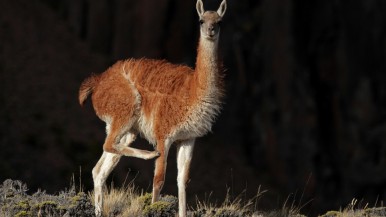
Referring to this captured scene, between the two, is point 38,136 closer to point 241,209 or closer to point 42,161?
point 42,161

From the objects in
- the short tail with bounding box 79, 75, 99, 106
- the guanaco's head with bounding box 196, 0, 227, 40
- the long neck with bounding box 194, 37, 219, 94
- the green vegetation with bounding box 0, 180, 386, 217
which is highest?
the guanaco's head with bounding box 196, 0, 227, 40

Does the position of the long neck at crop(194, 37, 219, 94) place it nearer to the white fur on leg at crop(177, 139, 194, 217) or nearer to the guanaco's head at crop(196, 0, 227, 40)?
Result: the guanaco's head at crop(196, 0, 227, 40)

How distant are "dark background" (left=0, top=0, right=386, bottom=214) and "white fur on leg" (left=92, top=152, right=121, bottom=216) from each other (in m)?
13.0

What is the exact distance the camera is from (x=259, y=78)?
27.0m

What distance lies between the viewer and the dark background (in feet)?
82.9

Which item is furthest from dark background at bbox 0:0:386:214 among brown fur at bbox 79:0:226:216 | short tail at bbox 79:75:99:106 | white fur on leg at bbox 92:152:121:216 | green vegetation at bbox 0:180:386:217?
brown fur at bbox 79:0:226:216

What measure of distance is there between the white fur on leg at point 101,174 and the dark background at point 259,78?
13.0 m

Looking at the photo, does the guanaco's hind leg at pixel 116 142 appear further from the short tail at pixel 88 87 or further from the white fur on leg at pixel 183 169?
the short tail at pixel 88 87

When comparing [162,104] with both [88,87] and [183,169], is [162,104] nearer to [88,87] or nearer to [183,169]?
[183,169]

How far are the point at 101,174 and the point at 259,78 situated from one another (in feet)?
53.3

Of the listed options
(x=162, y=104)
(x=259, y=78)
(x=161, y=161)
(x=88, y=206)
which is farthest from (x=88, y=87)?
(x=259, y=78)

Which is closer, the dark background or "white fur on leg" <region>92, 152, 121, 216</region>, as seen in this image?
"white fur on leg" <region>92, 152, 121, 216</region>

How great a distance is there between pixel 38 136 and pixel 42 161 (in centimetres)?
95

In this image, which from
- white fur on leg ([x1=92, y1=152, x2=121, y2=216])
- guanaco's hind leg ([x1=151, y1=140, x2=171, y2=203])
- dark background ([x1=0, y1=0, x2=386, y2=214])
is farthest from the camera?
dark background ([x1=0, y1=0, x2=386, y2=214])
